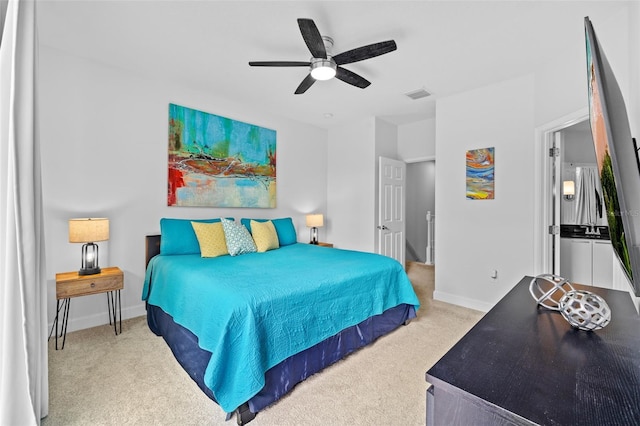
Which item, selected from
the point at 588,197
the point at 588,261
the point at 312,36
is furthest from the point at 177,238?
the point at 588,197

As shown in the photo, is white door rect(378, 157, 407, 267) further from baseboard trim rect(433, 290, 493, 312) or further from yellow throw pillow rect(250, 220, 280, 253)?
yellow throw pillow rect(250, 220, 280, 253)

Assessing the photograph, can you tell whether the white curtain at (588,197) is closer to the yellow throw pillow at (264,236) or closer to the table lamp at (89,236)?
the yellow throw pillow at (264,236)

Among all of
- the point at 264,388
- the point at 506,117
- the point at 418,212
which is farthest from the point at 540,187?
the point at 418,212

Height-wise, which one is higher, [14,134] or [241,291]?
[14,134]

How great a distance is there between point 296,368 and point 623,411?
163cm

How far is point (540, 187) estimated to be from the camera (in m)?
2.92

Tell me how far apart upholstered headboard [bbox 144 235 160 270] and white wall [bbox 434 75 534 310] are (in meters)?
3.41

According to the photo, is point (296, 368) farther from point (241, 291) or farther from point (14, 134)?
point (14, 134)

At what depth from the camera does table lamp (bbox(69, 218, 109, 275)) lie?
244 centimetres

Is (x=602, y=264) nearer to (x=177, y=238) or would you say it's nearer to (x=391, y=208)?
(x=391, y=208)

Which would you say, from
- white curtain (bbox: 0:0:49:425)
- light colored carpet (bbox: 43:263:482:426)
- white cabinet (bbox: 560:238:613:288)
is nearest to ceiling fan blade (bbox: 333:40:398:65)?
white curtain (bbox: 0:0:49:425)

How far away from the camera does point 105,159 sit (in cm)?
292

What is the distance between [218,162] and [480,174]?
323 centimetres

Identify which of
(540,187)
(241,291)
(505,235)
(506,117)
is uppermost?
(506,117)
